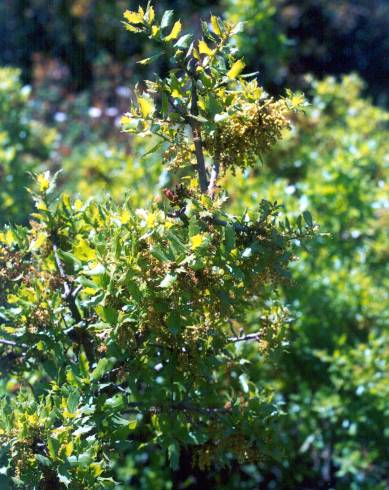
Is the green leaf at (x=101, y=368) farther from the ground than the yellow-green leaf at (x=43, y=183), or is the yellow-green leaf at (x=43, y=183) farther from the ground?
the yellow-green leaf at (x=43, y=183)

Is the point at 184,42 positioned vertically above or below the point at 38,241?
above

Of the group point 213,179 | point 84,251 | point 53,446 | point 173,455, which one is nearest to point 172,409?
point 173,455

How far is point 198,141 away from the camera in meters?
1.91

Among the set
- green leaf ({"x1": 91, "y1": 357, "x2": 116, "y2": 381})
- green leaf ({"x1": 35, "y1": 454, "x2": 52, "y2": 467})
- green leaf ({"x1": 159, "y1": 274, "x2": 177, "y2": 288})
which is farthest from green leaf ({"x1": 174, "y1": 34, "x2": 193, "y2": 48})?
green leaf ({"x1": 35, "y1": 454, "x2": 52, "y2": 467})

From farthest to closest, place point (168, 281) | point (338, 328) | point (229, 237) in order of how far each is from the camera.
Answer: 1. point (338, 328)
2. point (229, 237)
3. point (168, 281)

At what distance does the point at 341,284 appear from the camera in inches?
146

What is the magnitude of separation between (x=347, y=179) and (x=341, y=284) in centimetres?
67

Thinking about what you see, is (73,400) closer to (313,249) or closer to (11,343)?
(11,343)

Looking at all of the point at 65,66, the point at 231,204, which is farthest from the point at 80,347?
the point at 65,66

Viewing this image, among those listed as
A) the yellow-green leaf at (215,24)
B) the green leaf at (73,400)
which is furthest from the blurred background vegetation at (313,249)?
the green leaf at (73,400)

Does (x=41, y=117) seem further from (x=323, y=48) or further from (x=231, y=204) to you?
(x=231, y=204)

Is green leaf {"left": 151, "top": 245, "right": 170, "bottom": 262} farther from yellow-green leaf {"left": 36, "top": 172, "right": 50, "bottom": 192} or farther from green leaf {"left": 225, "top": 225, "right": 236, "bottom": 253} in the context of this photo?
yellow-green leaf {"left": 36, "top": 172, "right": 50, "bottom": 192}

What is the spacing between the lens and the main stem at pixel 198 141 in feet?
6.22

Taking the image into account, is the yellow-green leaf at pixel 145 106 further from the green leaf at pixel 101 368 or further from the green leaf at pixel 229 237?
the green leaf at pixel 101 368
